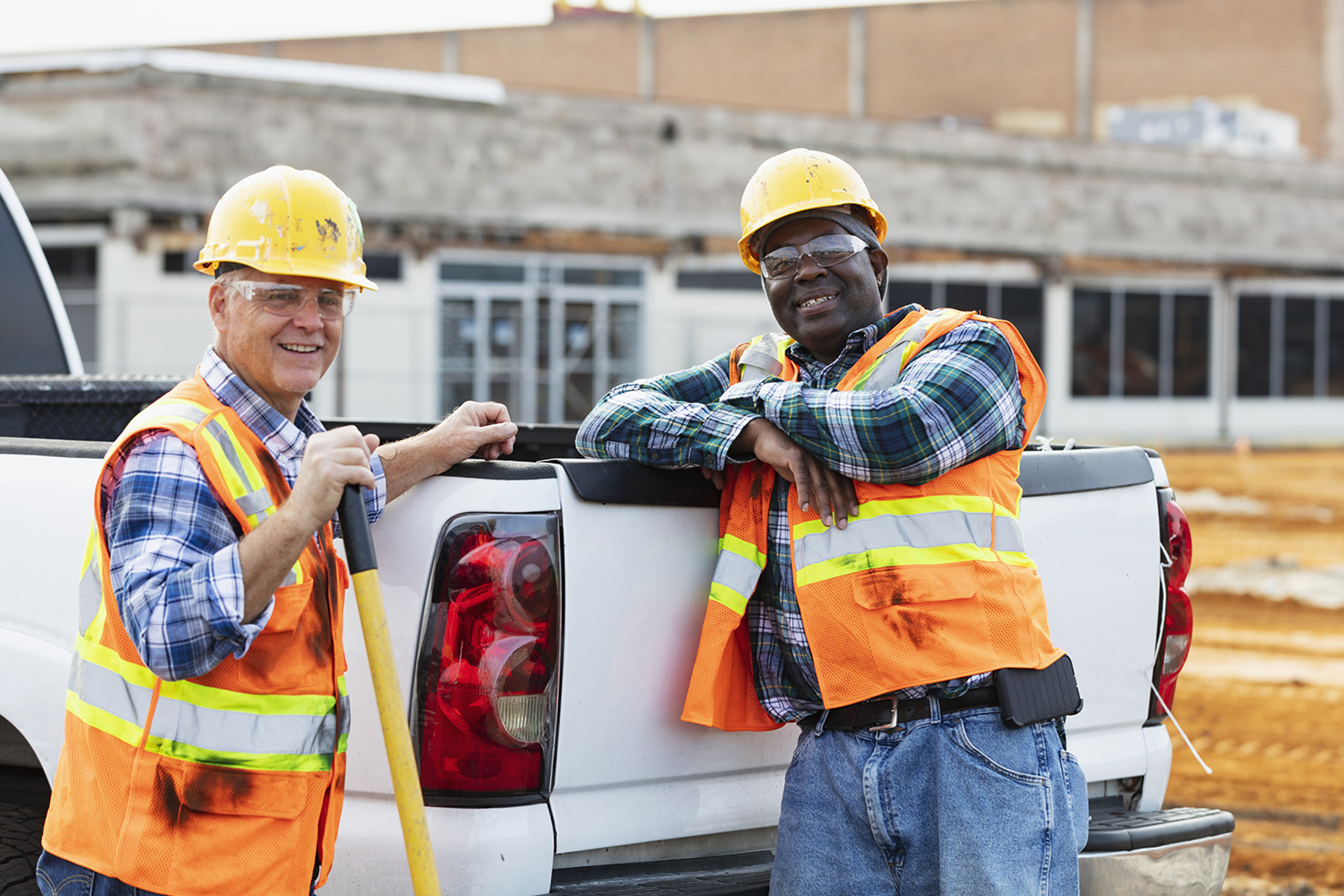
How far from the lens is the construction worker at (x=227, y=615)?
1994mm

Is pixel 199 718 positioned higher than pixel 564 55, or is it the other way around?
pixel 564 55

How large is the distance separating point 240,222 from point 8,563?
953mm

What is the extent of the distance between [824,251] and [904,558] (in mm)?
679

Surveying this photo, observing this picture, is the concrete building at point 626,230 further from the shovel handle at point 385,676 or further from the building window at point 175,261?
the shovel handle at point 385,676

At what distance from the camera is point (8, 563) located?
262 centimetres

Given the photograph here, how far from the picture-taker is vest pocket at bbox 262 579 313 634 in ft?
6.86

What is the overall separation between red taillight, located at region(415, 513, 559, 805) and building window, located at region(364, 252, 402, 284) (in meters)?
22.4

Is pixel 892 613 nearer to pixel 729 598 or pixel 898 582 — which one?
pixel 898 582

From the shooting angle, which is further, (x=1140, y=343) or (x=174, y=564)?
(x=1140, y=343)

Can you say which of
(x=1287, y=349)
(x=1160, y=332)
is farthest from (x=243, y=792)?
(x=1287, y=349)

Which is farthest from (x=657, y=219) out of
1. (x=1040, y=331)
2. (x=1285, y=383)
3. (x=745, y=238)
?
(x=745, y=238)

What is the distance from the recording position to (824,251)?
2.71 meters

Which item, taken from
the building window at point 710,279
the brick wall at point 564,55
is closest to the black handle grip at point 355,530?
the building window at point 710,279

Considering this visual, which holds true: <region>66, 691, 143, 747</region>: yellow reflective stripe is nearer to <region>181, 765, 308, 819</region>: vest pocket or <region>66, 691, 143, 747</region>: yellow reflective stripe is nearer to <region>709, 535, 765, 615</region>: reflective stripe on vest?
<region>181, 765, 308, 819</region>: vest pocket
